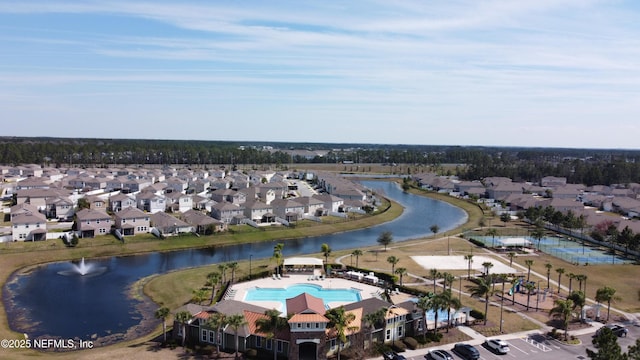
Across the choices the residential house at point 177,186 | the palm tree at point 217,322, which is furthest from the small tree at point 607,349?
the residential house at point 177,186

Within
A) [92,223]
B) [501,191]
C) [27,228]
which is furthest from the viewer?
[501,191]

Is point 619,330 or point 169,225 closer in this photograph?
point 619,330

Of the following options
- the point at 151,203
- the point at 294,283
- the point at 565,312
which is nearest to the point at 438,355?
the point at 565,312

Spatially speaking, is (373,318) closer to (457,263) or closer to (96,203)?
(457,263)

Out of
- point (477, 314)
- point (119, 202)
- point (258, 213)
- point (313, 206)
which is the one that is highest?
point (119, 202)

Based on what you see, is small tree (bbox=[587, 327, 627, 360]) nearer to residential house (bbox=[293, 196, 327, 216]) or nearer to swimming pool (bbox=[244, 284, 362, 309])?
swimming pool (bbox=[244, 284, 362, 309])

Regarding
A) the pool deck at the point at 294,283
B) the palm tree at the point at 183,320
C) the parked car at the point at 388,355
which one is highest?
the palm tree at the point at 183,320

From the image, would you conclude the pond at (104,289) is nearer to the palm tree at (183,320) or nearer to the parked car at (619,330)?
the palm tree at (183,320)
